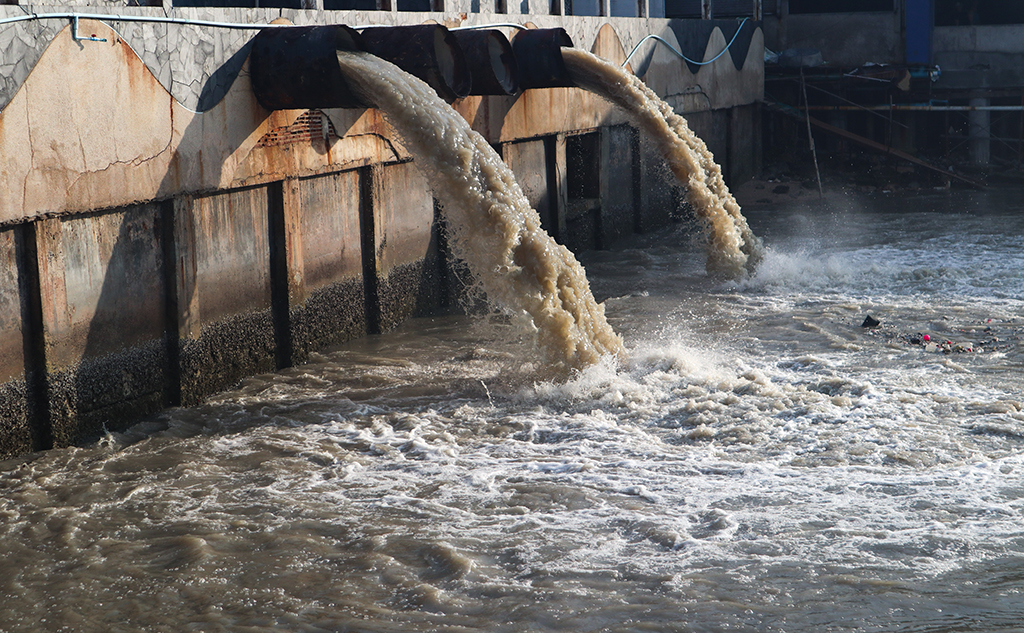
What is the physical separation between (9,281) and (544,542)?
148 inches

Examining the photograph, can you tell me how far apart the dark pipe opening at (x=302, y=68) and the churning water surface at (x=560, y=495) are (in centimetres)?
230


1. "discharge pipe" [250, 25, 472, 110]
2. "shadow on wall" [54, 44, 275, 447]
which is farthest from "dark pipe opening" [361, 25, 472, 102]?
"shadow on wall" [54, 44, 275, 447]

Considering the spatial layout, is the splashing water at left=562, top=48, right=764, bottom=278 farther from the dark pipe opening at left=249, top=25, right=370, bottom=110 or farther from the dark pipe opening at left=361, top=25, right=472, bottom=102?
the dark pipe opening at left=249, top=25, right=370, bottom=110

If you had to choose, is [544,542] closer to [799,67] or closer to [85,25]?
[85,25]

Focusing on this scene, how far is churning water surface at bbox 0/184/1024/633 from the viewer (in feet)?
16.3

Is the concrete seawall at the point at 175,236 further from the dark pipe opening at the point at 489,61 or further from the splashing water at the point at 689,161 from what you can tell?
the splashing water at the point at 689,161

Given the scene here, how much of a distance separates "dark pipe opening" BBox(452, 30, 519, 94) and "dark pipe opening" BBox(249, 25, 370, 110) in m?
1.70

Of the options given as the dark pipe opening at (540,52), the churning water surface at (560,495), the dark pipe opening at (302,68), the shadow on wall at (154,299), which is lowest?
the churning water surface at (560,495)

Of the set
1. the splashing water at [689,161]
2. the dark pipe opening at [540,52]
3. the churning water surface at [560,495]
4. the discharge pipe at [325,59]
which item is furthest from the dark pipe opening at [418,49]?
the splashing water at [689,161]

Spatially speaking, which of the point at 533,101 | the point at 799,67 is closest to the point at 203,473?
the point at 533,101

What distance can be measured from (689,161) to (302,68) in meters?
5.90

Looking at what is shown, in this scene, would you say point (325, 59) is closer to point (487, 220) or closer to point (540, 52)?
point (487, 220)

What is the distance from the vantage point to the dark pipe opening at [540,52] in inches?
442

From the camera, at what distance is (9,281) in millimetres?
6613
